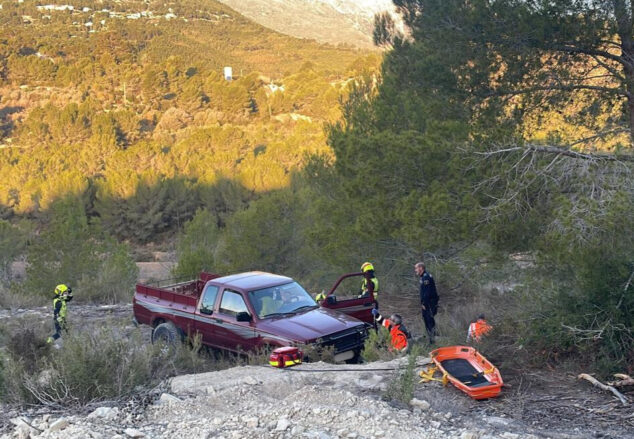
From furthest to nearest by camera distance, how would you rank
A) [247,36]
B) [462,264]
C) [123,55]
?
1. [247,36]
2. [123,55]
3. [462,264]

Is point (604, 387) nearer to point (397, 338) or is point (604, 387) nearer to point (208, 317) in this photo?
point (397, 338)

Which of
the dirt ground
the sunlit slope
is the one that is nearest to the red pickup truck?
the dirt ground

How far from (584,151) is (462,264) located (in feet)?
12.6

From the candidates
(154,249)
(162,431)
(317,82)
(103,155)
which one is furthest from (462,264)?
(317,82)

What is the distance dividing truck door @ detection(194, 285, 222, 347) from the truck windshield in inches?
27.1

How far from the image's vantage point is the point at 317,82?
7050cm

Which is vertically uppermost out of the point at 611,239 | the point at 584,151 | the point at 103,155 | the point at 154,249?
the point at 584,151

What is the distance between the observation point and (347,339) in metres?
10.1

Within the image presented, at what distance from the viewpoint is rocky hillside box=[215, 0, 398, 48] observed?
137500 millimetres

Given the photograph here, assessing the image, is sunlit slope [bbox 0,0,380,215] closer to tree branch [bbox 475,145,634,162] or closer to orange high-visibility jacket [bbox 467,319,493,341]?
tree branch [bbox 475,145,634,162]

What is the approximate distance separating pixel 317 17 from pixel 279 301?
14227cm

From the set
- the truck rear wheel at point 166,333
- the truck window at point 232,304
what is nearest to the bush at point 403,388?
the truck window at point 232,304

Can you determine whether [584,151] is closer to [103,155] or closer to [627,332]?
[627,332]

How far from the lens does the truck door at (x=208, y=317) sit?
35.9 ft
